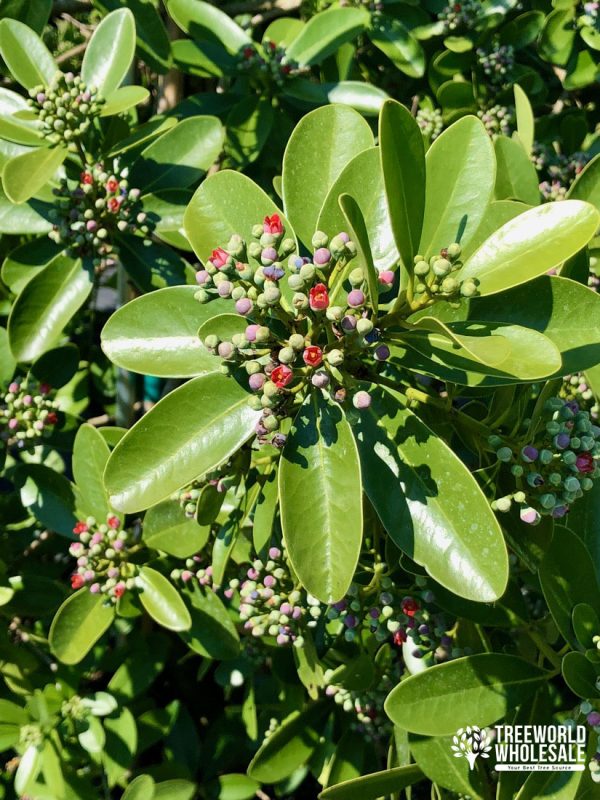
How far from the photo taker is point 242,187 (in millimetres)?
1705

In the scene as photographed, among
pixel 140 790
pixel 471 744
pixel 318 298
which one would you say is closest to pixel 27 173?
pixel 318 298

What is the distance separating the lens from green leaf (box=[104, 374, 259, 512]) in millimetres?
1493

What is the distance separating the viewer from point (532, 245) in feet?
4.60

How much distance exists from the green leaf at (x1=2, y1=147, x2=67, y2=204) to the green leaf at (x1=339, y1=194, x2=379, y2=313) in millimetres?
1049

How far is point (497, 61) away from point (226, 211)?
1.98 m

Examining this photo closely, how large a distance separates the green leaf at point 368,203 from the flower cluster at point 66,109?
3.04 feet

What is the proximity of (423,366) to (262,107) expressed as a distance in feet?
5.45

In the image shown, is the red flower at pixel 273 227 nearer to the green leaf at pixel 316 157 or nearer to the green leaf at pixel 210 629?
the green leaf at pixel 316 157

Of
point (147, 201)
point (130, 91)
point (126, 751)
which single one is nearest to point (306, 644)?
point (126, 751)

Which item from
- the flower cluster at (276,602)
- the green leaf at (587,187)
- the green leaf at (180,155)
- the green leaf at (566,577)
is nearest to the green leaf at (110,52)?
the green leaf at (180,155)

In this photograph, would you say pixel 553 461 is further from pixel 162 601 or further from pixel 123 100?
pixel 123 100

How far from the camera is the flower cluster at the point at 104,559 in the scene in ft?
7.33

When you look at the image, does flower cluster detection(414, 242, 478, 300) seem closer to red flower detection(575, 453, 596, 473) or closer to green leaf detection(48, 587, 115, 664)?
red flower detection(575, 453, 596, 473)

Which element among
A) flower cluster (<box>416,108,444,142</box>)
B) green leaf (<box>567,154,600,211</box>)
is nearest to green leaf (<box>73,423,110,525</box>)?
green leaf (<box>567,154,600,211</box>)
